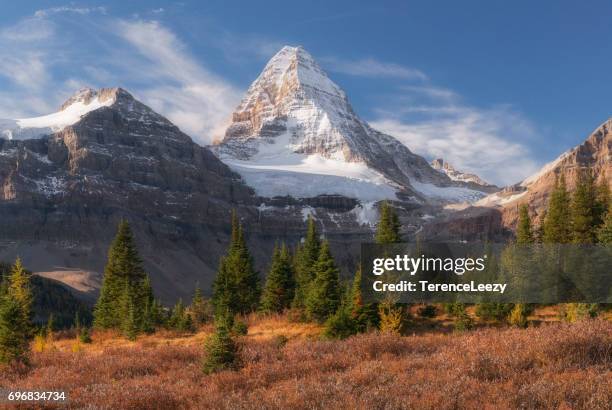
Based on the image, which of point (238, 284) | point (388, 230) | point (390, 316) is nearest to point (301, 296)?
point (238, 284)

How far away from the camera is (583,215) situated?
153 ft

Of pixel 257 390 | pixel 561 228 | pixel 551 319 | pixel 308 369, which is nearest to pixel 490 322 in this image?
pixel 551 319

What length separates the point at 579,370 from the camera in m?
12.0

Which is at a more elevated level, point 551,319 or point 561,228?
point 561,228

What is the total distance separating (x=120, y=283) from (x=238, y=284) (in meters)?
10.7

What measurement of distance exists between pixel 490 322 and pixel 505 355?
844 inches

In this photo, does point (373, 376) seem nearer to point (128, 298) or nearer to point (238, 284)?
point (128, 298)

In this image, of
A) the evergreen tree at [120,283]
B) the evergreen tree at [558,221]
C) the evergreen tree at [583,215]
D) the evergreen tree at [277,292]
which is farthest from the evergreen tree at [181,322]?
the evergreen tree at [583,215]

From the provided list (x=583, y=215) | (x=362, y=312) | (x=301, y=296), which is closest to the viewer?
(x=362, y=312)

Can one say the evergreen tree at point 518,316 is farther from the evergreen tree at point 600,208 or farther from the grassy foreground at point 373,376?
the evergreen tree at point 600,208

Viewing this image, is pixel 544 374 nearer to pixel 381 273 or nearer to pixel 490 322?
pixel 381 273

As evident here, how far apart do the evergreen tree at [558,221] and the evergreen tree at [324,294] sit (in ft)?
72.2

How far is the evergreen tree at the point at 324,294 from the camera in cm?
3662

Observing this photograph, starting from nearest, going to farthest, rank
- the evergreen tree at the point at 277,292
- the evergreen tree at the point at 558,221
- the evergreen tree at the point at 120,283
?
the evergreen tree at the point at 277,292 < the evergreen tree at the point at 120,283 < the evergreen tree at the point at 558,221
